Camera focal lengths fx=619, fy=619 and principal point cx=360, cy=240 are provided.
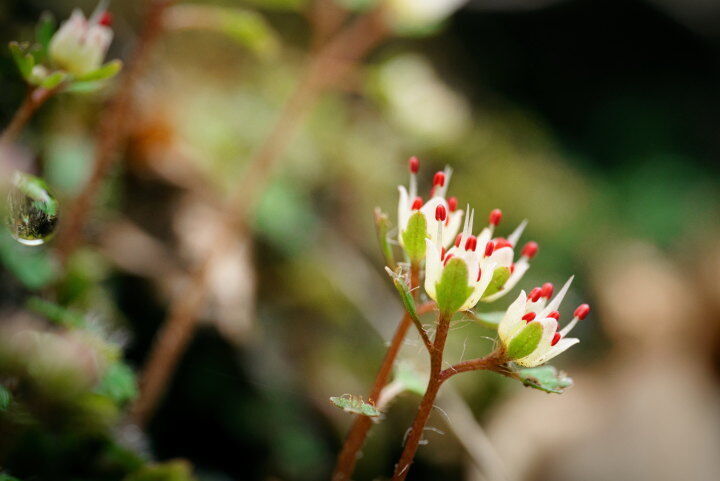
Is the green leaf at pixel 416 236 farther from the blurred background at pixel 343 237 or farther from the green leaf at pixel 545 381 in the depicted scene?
the blurred background at pixel 343 237

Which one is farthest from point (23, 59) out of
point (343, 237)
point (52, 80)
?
point (343, 237)

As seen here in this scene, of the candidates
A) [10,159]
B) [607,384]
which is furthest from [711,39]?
[10,159]

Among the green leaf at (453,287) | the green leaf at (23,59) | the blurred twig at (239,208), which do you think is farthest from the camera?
the blurred twig at (239,208)

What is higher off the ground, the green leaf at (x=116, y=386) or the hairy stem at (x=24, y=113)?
the hairy stem at (x=24, y=113)

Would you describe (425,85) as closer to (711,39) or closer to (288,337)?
(288,337)

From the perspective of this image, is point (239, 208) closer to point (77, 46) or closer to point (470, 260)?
point (77, 46)

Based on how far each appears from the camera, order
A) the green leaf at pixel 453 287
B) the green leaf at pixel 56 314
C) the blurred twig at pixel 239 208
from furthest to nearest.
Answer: the blurred twig at pixel 239 208, the green leaf at pixel 56 314, the green leaf at pixel 453 287

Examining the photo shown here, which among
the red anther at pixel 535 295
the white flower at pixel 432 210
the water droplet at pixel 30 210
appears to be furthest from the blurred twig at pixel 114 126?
the red anther at pixel 535 295
